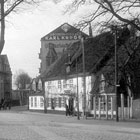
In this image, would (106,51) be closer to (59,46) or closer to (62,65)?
(62,65)

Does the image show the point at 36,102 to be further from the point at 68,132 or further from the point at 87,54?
the point at 68,132

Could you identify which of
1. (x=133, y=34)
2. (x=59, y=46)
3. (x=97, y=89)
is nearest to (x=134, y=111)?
(x=133, y=34)

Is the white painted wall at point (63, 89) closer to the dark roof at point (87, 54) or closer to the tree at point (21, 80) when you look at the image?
the dark roof at point (87, 54)

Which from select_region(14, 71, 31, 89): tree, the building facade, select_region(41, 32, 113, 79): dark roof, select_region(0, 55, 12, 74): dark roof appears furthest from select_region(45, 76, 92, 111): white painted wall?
select_region(14, 71, 31, 89): tree

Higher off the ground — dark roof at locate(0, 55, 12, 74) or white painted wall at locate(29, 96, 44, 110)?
dark roof at locate(0, 55, 12, 74)

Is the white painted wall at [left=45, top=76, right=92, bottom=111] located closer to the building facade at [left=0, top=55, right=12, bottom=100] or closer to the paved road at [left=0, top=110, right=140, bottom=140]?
Result: the paved road at [left=0, top=110, right=140, bottom=140]

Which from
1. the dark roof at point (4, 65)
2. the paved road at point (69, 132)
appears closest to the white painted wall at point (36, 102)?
the dark roof at point (4, 65)

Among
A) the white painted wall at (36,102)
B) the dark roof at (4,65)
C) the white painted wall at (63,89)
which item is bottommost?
the white painted wall at (36,102)

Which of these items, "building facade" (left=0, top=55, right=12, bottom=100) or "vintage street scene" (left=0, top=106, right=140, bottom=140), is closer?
"vintage street scene" (left=0, top=106, right=140, bottom=140)

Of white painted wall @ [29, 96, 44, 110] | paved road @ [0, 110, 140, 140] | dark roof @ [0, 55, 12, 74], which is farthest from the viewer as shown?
dark roof @ [0, 55, 12, 74]

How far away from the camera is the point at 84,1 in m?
30.2

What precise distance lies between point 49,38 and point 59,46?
2.97 metres

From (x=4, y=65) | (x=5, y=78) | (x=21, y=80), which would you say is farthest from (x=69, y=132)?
(x=21, y=80)

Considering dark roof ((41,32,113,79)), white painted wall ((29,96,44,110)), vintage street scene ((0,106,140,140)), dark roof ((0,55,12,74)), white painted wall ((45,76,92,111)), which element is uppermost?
dark roof ((0,55,12,74))
